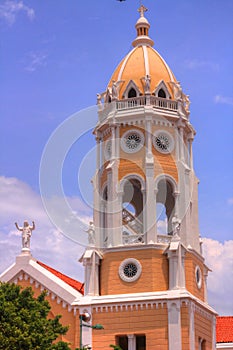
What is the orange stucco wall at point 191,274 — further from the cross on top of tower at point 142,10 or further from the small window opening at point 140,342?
the cross on top of tower at point 142,10

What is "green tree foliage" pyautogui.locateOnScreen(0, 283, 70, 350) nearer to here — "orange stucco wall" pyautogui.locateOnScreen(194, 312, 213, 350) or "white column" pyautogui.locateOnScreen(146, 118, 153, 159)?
"orange stucco wall" pyautogui.locateOnScreen(194, 312, 213, 350)

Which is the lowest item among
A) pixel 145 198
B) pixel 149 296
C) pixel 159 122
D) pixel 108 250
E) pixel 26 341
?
pixel 26 341

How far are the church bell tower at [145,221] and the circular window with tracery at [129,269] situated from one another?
51mm

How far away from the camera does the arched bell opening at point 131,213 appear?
4097 centimetres

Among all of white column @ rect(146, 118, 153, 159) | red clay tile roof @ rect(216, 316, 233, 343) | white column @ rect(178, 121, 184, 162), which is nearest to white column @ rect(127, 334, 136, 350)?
white column @ rect(146, 118, 153, 159)

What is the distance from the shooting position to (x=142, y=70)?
4422 centimetres

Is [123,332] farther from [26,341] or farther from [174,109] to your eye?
[174,109]

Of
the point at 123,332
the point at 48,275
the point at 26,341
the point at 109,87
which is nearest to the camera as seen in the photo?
the point at 26,341

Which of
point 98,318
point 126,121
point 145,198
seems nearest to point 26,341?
A: point 98,318

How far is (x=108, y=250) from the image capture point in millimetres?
40812

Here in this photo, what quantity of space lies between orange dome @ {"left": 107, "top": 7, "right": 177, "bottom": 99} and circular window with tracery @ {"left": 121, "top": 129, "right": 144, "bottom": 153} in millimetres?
2355

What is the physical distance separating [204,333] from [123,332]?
4.81m

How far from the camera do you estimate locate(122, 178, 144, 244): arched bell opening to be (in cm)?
4097

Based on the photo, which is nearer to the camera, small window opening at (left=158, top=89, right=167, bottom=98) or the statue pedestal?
the statue pedestal
